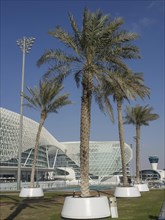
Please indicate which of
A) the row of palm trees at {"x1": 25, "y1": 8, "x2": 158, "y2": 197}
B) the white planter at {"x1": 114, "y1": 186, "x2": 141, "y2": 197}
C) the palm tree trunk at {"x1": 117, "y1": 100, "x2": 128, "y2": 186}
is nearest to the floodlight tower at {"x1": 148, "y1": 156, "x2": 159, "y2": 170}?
the palm tree trunk at {"x1": 117, "y1": 100, "x2": 128, "y2": 186}

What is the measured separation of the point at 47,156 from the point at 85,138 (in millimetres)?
105620

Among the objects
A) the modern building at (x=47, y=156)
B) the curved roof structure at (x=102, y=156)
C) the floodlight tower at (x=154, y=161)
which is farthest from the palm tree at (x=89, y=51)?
the floodlight tower at (x=154, y=161)

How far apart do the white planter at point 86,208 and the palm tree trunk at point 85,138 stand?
1036 millimetres

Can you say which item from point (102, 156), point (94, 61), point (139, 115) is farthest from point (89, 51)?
point (102, 156)

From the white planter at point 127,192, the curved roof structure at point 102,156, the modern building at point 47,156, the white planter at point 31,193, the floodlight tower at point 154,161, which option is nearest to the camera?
the white planter at point 127,192

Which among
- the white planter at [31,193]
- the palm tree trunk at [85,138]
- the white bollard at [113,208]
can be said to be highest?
the palm tree trunk at [85,138]

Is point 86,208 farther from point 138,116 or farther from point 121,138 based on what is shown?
point 138,116

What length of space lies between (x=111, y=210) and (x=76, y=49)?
28.3 ft

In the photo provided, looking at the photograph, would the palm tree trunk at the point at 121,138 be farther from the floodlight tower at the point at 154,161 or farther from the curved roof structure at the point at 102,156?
the floodlight tower at the point at 154,161

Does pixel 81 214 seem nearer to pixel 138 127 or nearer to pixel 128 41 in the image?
pixel 128 41

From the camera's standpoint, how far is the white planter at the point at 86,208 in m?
16.8

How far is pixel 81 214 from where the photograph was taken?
55.0 ft

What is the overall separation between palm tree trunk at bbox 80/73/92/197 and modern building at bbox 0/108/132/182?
70290 millimetres

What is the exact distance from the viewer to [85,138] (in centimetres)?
1855
